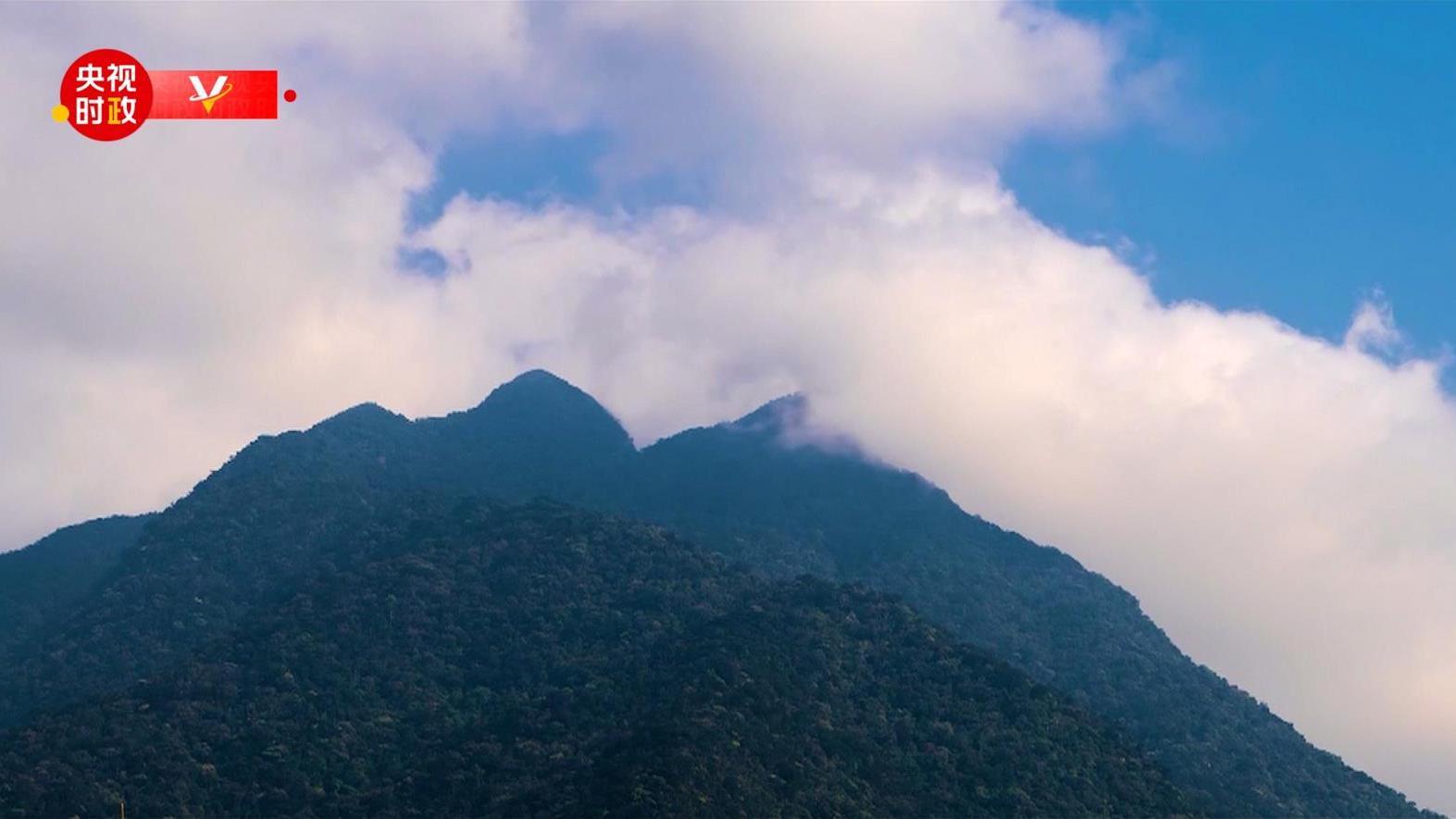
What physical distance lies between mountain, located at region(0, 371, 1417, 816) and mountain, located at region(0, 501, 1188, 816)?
32.0 feet

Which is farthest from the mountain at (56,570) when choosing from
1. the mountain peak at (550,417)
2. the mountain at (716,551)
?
the mountain peak at (550,417)

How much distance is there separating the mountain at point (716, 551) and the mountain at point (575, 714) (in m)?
9.75

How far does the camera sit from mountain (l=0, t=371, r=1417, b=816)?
119375 mm

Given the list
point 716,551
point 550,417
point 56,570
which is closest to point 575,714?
point 716,551

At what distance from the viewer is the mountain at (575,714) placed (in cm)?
8919

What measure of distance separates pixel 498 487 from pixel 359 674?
192 ft

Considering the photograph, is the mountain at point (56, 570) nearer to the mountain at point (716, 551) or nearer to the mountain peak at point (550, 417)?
the mountain at point (716, 551)

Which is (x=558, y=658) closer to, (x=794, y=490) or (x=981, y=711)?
(x=981, y=711)

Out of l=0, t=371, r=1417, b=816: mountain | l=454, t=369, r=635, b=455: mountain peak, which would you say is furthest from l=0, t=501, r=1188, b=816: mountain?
l=454, t=369, r=635, b=455: mountain peak

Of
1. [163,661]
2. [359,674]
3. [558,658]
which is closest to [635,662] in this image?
[558,658]

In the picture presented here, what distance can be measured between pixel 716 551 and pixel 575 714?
4730cm

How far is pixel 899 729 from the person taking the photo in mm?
102688

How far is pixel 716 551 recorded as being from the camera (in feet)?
485

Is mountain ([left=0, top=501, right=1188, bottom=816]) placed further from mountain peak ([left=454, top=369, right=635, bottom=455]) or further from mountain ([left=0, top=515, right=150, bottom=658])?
mountain peak ([left=454, top=369, right=635, bottom=455])
